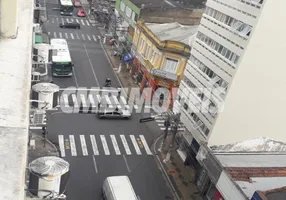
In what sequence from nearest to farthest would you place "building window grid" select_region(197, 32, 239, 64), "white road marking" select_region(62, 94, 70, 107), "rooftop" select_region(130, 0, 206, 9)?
"building window grid" select_region(197, 32, 239, 64), "white road marking" select_region(62, 94, 70, 107), "rooftop" select_region(130, 0, 206, 9)

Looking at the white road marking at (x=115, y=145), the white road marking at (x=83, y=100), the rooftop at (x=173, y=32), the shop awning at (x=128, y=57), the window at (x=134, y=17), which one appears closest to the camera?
the white road marking at (x=115, y=145)

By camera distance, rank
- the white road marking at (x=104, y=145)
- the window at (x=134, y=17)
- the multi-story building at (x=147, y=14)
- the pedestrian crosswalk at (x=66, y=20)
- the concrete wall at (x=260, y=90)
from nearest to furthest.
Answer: the concrete wall at (x=260, y=90) < the white road marking at (x=104, y=145) < the multi-story building at (x=147, y=14) < the window at (x=134, y=17) < the pedestrian crosswalk at (x=66, y=20)

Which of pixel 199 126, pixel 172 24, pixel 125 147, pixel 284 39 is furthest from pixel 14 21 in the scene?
pixel 172 24

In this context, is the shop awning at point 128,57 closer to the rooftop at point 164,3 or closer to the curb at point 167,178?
the rooftop at point 164,3

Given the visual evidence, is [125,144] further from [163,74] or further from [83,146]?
[163,74]

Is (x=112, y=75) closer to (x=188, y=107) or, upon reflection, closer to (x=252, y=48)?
(x=188, y=107)

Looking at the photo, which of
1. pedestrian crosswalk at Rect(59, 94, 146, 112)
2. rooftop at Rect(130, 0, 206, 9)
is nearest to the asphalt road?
pedestrian crosswalk at Rect(59, 94, 146, 112)

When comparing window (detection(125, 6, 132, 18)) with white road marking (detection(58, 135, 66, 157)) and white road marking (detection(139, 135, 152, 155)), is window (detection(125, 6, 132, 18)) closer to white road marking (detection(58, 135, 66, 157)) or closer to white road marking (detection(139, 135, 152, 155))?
white road marking (detection(139, 135, 152, 155))

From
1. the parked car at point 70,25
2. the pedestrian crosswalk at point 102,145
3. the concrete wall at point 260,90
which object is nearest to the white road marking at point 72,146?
the pedestrian crosswalk at point 102,145
